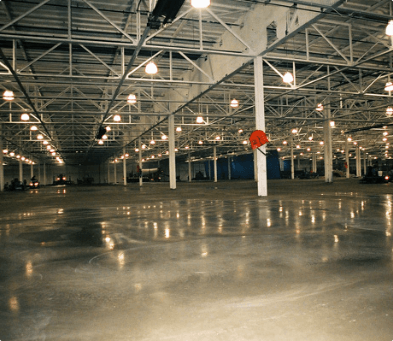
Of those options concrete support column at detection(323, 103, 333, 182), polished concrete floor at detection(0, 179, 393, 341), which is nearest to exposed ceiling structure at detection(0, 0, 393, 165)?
concrete support column at detection(323, 103, 333, 182)

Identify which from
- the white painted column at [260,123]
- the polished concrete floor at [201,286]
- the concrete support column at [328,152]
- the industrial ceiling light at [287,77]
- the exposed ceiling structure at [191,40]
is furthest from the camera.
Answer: the concrete support column at [328,152]

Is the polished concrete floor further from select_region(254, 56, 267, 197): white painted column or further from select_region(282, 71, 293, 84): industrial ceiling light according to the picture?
select_region(282, 71, 293, 84): industrial ceiling light

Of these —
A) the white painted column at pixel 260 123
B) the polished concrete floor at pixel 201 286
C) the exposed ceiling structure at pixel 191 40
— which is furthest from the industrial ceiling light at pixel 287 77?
the polished concrete floor at pixel 201 286

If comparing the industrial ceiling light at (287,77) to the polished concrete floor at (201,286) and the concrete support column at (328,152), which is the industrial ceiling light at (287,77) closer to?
the polished concrete floor at (201,286)

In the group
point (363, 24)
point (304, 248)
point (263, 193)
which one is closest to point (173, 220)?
point (304, 248)

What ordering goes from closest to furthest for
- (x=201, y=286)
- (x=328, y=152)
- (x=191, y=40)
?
1. (x=201, y=286)
2. (x=191, y=40)
3. (x=328, y=152)

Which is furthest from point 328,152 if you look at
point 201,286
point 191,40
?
point 201,286

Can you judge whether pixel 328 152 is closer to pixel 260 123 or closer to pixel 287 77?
pixel 287 77

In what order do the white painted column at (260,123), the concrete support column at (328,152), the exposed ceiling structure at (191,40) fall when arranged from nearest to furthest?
the exposed ceiling structure at (191,40)
the white painted column at (260,123)
the concrete support column at (328,152)

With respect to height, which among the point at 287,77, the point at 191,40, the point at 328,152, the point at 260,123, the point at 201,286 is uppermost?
the point at 191,40

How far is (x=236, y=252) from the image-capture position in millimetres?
3973

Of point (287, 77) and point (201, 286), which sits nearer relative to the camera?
point (201, 286)

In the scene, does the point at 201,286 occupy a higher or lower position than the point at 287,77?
lower

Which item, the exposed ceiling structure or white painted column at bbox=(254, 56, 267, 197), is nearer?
the exposed ceiling structure
